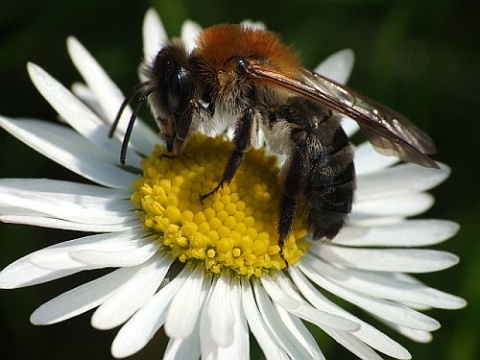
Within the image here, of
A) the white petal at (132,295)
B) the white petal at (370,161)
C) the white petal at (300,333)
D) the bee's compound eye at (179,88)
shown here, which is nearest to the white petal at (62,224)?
the white petal at (132,295)

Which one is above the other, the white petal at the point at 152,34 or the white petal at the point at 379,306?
the white petal at the point at 152,34

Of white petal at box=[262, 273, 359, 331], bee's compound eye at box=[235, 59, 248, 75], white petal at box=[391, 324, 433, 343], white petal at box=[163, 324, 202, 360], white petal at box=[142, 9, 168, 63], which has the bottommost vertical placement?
white petal at box=[163, 324, 202, 360]

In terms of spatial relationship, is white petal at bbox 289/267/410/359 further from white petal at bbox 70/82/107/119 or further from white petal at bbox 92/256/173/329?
white petal at bbox 70/82/107/119

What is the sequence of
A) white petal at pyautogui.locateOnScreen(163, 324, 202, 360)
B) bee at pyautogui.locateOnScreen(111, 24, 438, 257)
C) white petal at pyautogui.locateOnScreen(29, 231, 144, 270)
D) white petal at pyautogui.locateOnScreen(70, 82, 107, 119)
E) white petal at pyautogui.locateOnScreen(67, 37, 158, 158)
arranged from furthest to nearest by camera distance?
white petal at pyautogui.locateOnScreen(70, 82, 107, 119)
white petal at pyautogui.locateOnScreen(67, 37, 158, 158)
bee at pyautogui.locateOnScreen(111, 24, 438, 257)
white petal at pyautogui.locateOnScreen(163, 324, 202, 360)
white petal at pyautogui.locateOnScreen(29, 231, 144, 270)

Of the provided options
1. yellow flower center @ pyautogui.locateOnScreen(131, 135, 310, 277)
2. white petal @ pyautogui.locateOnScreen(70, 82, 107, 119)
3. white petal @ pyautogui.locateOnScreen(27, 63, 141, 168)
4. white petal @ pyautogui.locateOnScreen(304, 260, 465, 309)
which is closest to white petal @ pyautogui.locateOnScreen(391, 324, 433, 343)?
white petal @ pyautogui.locateOnScreen(304, 260, 465, 309)

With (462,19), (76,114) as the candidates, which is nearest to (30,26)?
(76,114)

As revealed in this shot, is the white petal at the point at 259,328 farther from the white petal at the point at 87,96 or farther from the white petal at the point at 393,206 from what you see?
the white petal at the point at 87,96

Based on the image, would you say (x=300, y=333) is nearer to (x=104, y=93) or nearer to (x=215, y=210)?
(x=215, y=210)

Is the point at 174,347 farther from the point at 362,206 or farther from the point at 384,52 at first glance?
the point at 384,52
